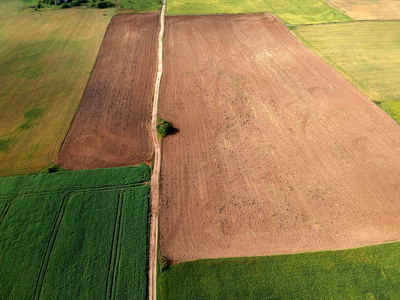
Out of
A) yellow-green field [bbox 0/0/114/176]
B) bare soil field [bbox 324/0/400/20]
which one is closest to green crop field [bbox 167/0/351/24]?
bare soil field [bbox 324/0/400/20]

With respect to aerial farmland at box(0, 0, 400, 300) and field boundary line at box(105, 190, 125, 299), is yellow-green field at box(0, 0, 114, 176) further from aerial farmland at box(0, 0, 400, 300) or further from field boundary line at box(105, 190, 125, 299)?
field boundary line at box(105, 190, 125, 299)

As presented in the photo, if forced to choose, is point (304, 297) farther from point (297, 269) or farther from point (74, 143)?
point (74, 143)

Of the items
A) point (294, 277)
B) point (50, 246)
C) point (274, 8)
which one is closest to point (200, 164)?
point (294, 277)

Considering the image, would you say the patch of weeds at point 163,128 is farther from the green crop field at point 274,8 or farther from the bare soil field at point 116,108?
the green crop field at point 274,8

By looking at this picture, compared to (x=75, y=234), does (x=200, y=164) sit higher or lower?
higher

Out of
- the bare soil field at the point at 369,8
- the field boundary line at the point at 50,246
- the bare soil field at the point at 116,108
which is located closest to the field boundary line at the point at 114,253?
the field boundary line at the point at 50,246

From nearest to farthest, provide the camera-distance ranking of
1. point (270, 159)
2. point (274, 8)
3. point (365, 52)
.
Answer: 1. point (270, 159)
2. point (365, 52)
3. point (274, 8)

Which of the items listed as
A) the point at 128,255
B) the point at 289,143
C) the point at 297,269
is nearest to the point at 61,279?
the point at 128,255

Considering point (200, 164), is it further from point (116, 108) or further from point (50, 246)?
point (50, 246)
